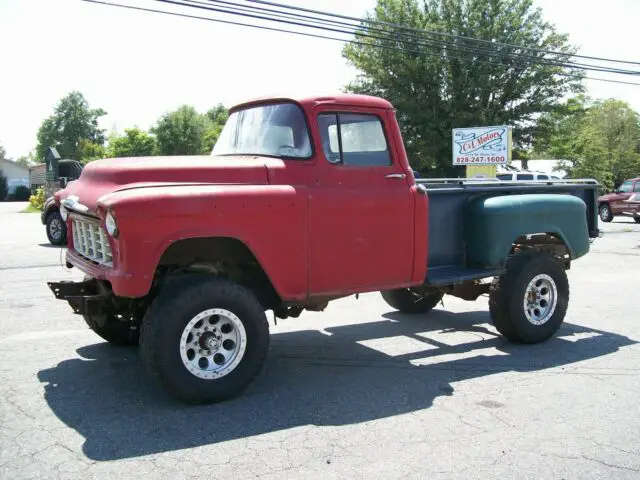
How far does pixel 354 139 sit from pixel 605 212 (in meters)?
23.6

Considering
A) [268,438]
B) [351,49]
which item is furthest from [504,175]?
[268,438]

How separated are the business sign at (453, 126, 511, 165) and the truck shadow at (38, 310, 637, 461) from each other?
70.8ft

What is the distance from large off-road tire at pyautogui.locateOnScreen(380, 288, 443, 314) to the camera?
764 cm

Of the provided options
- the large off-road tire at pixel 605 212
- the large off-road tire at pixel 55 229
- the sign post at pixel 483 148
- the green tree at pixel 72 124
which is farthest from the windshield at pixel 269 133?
the green tree at pixel 72 124

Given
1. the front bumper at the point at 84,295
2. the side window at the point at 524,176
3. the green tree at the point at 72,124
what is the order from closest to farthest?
the front bumper at the point at 84,295, the side window at the point at 524,176, the green tree at the point at 72,124

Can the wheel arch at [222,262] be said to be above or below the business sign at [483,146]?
below

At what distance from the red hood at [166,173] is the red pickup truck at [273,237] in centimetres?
1

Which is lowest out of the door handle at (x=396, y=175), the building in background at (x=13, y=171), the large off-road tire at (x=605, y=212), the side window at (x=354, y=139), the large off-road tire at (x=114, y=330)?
the large off-road tire at (x=605, y=212)

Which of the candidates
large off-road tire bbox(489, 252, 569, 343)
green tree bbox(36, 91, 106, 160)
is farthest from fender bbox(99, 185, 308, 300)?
green tree bbox(36, 91, 106, 160)

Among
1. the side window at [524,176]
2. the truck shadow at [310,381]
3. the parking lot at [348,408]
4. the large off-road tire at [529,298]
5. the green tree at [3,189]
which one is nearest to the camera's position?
the parking lot at [348,408]

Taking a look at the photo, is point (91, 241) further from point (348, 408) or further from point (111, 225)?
point (348, 408)

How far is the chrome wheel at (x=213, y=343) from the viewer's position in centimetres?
457

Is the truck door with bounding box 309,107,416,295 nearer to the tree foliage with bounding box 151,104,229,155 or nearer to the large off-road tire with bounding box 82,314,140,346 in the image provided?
the large off-road tire with bounding box 82,314,140,346

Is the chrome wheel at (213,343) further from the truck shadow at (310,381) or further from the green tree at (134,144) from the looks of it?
the green tree at (134,144)
